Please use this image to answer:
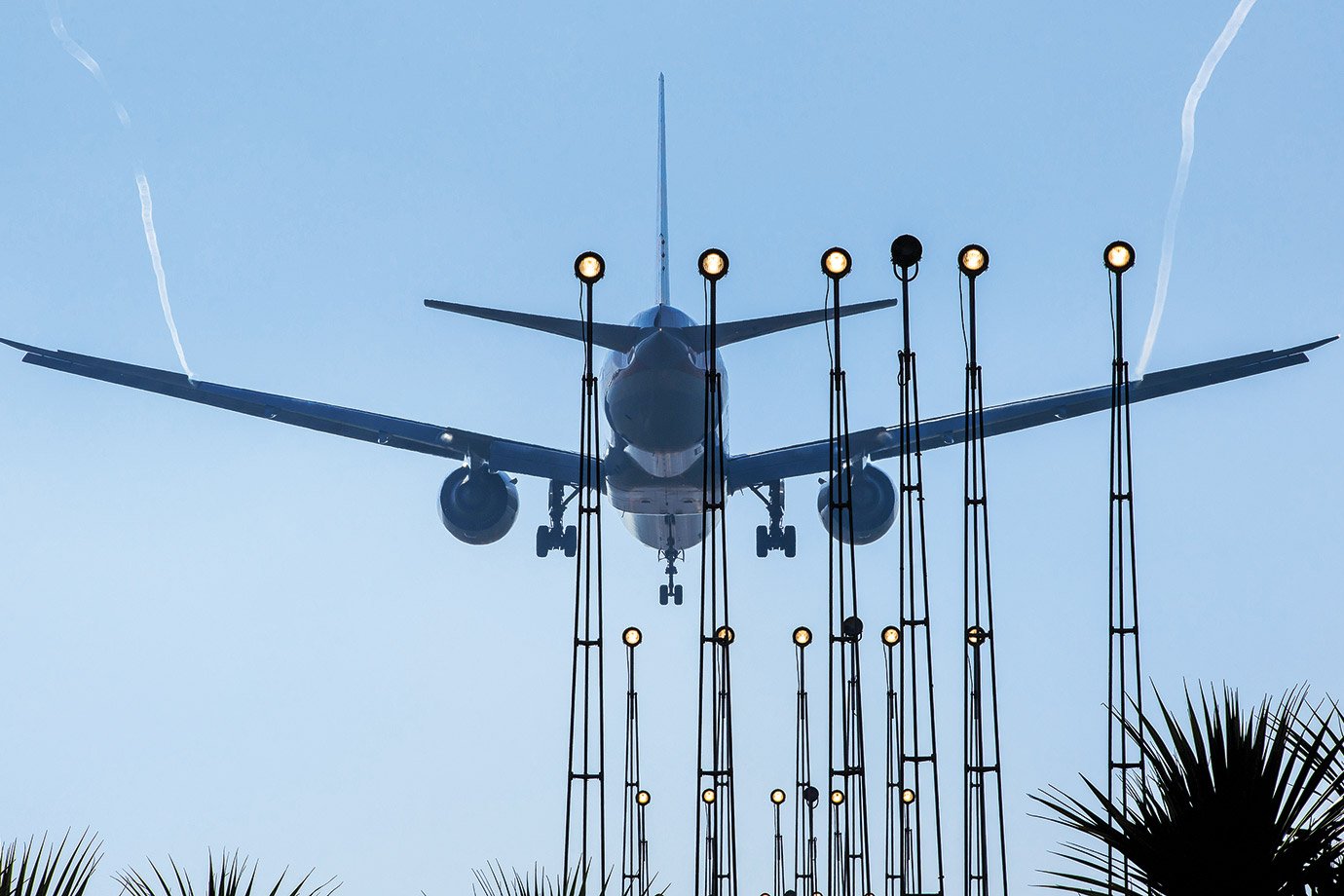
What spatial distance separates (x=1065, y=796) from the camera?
1384cm

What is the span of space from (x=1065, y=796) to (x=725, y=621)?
33.2 ft

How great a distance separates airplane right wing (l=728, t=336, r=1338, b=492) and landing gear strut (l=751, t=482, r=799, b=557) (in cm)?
147

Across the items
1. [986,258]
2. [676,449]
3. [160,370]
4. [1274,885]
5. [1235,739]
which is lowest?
[1274,885]

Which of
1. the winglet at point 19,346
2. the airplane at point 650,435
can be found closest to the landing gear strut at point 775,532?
the airplane at point 650,435

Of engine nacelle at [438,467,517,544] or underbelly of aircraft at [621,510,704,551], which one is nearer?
engine nacelle at [438,467,517,544]

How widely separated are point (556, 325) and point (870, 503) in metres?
11.2

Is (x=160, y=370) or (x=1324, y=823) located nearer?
(x=1324, y=823)

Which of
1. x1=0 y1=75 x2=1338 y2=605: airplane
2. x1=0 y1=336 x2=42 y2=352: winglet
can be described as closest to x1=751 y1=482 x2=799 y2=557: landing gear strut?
x1=0 y1=75 x2=1338 y2=605: airplane

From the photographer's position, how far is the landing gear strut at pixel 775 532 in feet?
156

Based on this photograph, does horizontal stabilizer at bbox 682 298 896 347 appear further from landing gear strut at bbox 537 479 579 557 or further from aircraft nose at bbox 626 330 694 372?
landing gear strut at bbox 537 479 579 557

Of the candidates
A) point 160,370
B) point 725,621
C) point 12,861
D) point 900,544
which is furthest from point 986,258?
point 160,370

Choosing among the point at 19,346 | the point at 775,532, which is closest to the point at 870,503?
the point at 775,532

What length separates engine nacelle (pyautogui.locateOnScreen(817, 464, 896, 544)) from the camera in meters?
44.8

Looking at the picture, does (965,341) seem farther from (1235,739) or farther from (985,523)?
(1235,739)
